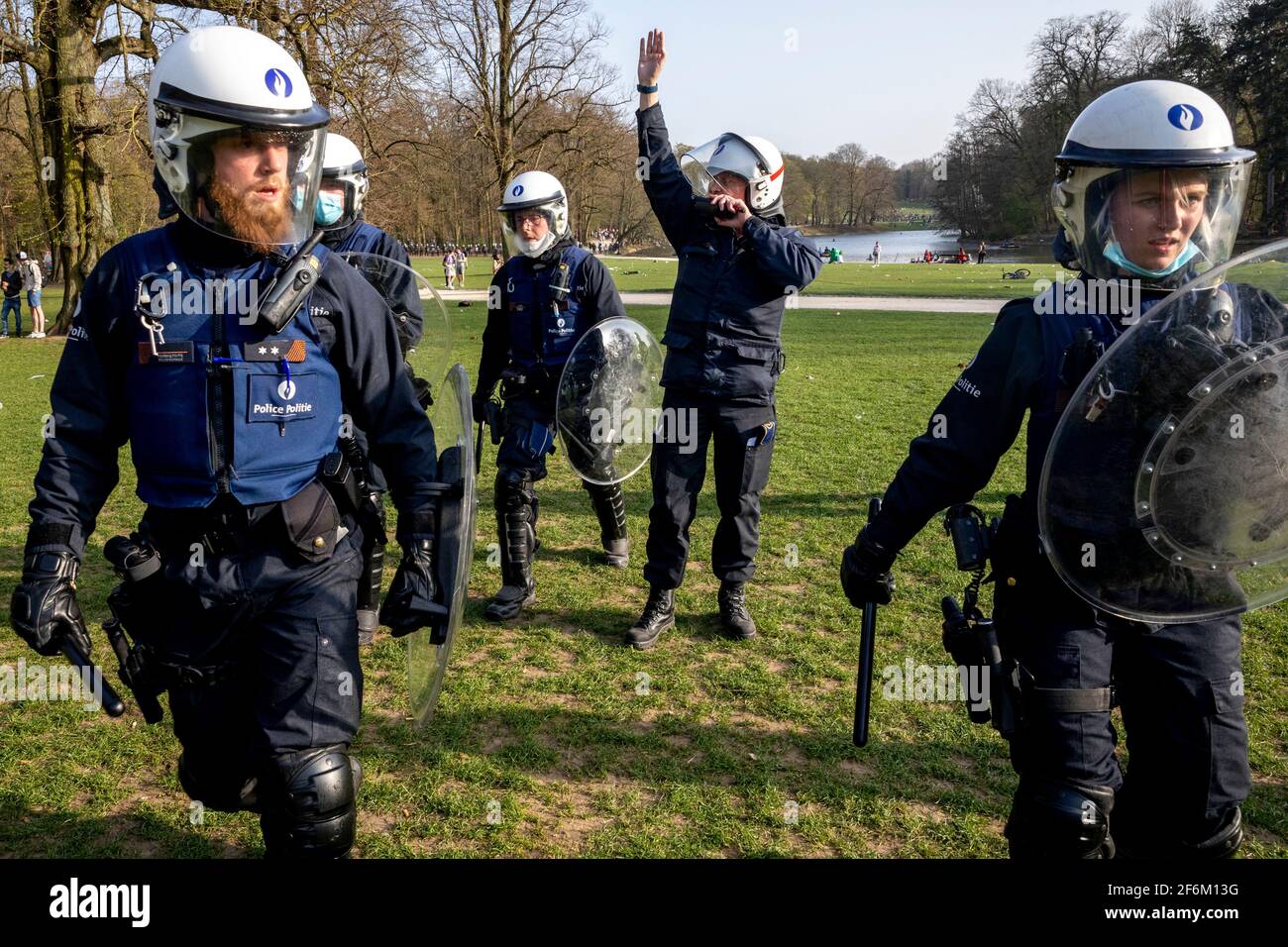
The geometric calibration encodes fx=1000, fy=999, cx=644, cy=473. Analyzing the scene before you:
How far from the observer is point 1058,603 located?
2484 mm

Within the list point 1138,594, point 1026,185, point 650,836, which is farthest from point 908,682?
point 1026,185

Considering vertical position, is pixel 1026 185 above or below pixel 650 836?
above

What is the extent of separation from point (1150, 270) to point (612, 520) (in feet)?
13.1

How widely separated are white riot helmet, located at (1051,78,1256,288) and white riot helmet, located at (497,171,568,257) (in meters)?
3.52

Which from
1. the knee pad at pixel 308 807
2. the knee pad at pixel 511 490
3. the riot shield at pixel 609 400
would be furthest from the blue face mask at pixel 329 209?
→ the knee pad at pixel 308 807

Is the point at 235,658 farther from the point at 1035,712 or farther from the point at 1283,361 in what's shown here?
the point at 1283,361

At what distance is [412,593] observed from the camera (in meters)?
2.73

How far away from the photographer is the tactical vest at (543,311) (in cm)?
554

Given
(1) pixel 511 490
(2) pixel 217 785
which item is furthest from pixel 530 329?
(2) pixel 217 785

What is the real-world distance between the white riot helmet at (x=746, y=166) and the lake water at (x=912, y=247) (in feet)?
137

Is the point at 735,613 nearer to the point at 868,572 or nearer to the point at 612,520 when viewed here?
the point at 612,520

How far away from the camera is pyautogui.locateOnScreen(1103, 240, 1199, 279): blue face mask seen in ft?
8.04
